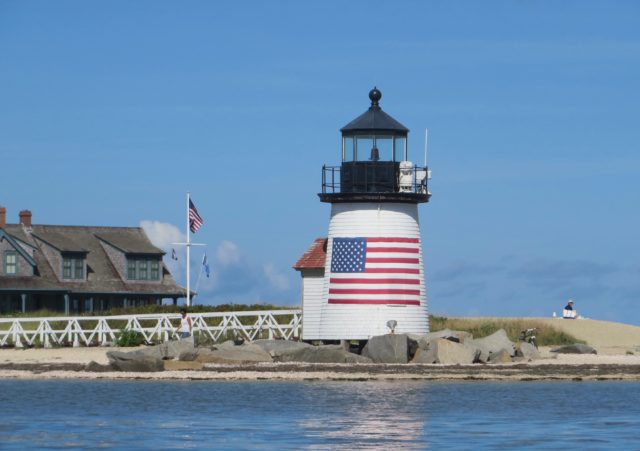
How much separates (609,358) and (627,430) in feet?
60.4

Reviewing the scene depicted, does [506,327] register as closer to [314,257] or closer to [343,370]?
[314,257]

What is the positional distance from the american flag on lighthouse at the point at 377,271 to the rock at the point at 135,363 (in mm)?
5807

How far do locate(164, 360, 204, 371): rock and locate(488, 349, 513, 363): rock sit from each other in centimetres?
837

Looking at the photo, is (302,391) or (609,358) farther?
(609,358)

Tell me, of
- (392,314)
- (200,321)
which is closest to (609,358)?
(392,314)

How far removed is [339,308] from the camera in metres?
42.6

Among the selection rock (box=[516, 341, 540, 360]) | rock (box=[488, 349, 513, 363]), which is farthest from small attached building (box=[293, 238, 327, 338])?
rock (box=[516, 341, 540, 360])

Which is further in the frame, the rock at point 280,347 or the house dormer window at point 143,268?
the house dormer window at point 143,268

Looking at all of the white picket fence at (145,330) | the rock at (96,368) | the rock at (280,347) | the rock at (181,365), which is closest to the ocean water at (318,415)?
the rock at (96,368)

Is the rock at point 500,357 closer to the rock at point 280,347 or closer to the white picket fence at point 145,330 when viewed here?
the rock at point 280,347

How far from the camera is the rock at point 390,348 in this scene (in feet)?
135

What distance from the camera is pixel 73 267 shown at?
63.1 m

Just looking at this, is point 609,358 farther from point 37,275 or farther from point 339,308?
point 37,275

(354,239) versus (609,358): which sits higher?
(354,239)
